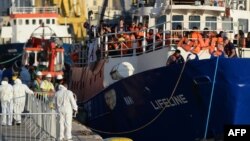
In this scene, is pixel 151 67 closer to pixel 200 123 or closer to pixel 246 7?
pixel 200 123

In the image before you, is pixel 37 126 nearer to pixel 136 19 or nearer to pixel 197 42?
pixel 197 42

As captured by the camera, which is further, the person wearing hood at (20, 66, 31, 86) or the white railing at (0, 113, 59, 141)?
the person wearing hood at (20, 66, 31, 86)

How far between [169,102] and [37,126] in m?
3.44

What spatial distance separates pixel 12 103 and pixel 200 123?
4921 mm

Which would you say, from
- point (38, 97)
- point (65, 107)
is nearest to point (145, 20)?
point (38, 97)

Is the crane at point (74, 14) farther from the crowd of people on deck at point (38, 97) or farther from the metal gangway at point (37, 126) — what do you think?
the metal gangway at point (37, 126)

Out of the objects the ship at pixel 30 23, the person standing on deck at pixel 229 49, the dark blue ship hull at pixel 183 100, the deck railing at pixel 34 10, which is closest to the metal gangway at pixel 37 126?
the dark blue ship hull at pixel 183 100

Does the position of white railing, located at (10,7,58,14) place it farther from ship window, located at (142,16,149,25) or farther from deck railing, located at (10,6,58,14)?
ship window, located at (142,16,149,25)

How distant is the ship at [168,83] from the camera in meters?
17.3

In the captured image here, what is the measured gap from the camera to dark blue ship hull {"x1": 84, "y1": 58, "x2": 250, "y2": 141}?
17203 mm

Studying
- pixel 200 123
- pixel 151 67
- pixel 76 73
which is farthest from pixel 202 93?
pixel 76 73

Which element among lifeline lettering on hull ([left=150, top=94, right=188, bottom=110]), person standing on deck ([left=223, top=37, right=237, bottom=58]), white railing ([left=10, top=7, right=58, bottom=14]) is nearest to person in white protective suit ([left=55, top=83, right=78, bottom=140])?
lifeline lettering on hull ([left=150, top=94, right=188, bottom=110])

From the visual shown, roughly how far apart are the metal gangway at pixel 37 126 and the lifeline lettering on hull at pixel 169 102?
2605mm

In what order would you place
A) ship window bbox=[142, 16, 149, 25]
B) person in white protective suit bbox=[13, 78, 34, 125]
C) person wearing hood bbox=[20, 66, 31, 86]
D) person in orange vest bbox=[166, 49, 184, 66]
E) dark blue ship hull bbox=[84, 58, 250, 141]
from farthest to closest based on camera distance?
1. person wearing hood bbox=[20, 66, 31, 86]
2. ship window bbox=[142, 16, 149, 25]
3. person in white protective suit bbox=[13, 78, 34, 125]
4. person in orange vest bbox=[166, 49, 184, 66]
5. dark blue ship hull bbox=[84, 58, 250, 141]
